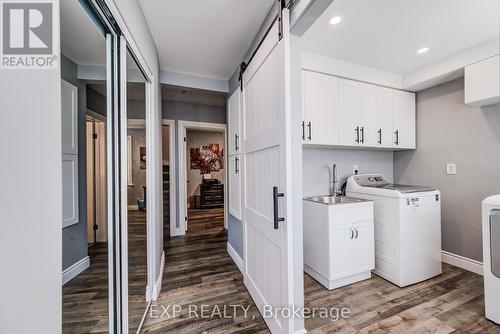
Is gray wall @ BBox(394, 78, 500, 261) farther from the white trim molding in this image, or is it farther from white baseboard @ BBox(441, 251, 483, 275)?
the white trim molding

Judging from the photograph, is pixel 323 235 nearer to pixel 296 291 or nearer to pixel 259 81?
pixel 296 291

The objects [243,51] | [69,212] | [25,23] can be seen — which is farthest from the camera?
[243,51]

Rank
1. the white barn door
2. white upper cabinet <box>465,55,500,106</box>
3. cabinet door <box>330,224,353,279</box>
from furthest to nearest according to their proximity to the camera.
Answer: cabinet door <box>330,224,353,279</box>, white upper cabinet <box>465,55,500,106</box>, the white barn door

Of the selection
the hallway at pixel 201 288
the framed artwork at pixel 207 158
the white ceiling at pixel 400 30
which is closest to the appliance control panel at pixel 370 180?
the white ceiling at pixel 400 30

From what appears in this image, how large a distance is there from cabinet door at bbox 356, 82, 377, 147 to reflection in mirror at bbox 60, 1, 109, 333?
8.13ft

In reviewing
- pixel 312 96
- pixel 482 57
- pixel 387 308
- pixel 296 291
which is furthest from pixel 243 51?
pixel 387 308

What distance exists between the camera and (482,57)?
199 cm

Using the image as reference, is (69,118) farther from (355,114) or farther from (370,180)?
(370,180)

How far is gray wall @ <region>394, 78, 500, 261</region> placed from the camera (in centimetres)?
216

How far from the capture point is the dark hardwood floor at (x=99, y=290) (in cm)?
80

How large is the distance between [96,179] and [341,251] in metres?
2.08

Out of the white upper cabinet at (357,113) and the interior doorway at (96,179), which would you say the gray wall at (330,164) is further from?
the interior doorway at (96,179)

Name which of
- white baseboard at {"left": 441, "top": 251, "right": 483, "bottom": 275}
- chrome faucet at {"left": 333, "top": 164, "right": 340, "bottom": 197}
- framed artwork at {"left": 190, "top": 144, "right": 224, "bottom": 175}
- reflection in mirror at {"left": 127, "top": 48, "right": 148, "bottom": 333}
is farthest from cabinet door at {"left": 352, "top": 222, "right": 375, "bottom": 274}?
framed artwork at {"left": 190, "top": 144, "right": 224, "bottom": 175}

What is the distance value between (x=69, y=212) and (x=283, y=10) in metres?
1.48
